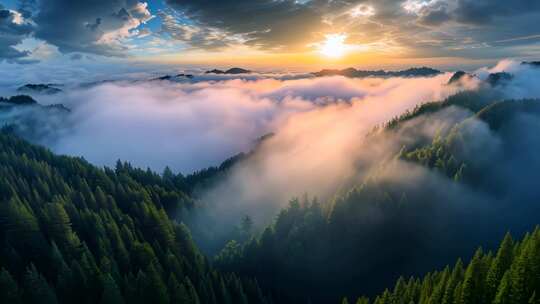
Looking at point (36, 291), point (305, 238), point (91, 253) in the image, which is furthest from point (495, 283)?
point (91, 253)

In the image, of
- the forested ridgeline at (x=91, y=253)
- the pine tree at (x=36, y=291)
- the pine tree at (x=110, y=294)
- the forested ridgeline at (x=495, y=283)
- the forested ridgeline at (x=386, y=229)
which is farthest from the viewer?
the forested ridgeline at (x=386, y=229)

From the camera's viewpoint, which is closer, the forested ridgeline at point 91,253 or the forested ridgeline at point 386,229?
the forested ridgeline at point 91,253

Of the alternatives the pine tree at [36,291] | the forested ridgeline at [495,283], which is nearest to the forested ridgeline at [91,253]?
the pine tree at [36,291]

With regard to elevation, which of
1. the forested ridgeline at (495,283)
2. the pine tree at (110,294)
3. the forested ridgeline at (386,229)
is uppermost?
the forested ridgeline at (495,283)

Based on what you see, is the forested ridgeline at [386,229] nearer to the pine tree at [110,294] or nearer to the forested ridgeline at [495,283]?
the forested ridgeline at [495,283]

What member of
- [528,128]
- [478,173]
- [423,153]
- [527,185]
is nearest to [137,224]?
[423,153]

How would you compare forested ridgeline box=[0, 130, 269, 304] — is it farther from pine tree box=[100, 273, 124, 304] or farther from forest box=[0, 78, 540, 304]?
forest box=[0, 78, 540, 304]

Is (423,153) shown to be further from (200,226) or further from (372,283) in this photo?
(200,226)
